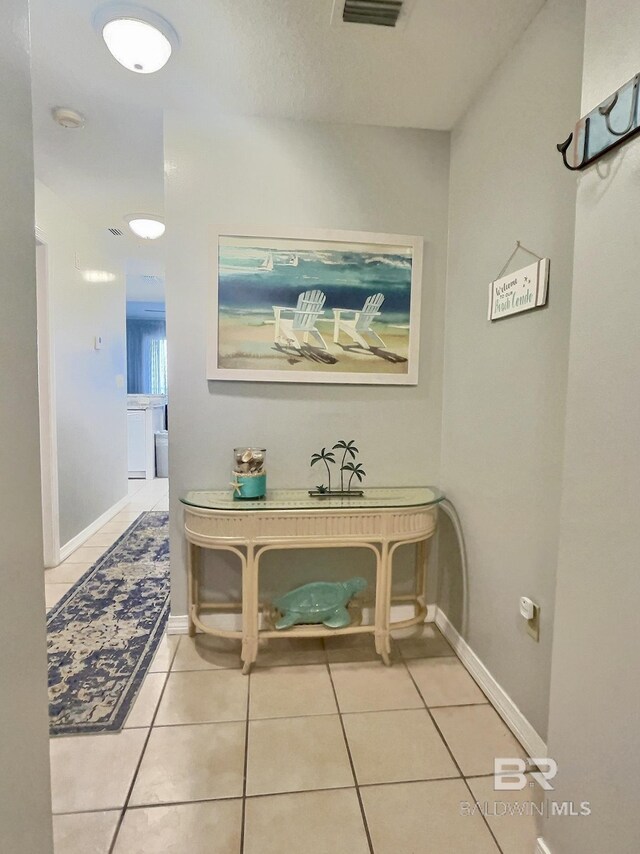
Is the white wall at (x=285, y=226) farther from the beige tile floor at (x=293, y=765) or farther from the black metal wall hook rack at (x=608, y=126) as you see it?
the black metal wall hook rack at (x=608, y=126)

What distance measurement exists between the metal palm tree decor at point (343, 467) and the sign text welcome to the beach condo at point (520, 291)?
0.87 metres

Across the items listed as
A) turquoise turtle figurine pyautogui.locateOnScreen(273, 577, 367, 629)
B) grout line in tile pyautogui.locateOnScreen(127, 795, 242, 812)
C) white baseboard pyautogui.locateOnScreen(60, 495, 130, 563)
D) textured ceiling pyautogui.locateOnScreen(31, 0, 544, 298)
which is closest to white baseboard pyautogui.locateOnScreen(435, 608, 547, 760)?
turquoise turtle figurine pyautogui.locateOnScreen(273, 577, 367, 629)

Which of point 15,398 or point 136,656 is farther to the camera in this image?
point 136,656

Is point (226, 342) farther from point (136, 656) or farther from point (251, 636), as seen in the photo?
point (136, 656)

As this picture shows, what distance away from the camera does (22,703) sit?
831mm

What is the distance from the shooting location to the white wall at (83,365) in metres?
2.90

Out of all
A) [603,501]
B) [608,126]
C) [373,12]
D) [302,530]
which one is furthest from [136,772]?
[373,12]

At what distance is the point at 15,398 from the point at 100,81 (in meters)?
1.68

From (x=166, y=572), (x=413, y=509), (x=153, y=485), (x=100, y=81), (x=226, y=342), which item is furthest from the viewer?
(x=153, y=485)

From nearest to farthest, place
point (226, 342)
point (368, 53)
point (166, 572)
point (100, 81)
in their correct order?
point (368, 53) < point (100, 81) < point (226, 342) < point (166, 572)

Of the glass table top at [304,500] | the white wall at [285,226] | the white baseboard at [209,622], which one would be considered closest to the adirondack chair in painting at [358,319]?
the white wall at [285,226]

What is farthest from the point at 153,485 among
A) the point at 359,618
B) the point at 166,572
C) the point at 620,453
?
→ the point at 620,453

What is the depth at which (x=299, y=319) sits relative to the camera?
6.66 feet

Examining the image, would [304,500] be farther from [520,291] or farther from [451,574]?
→ [520,291]
